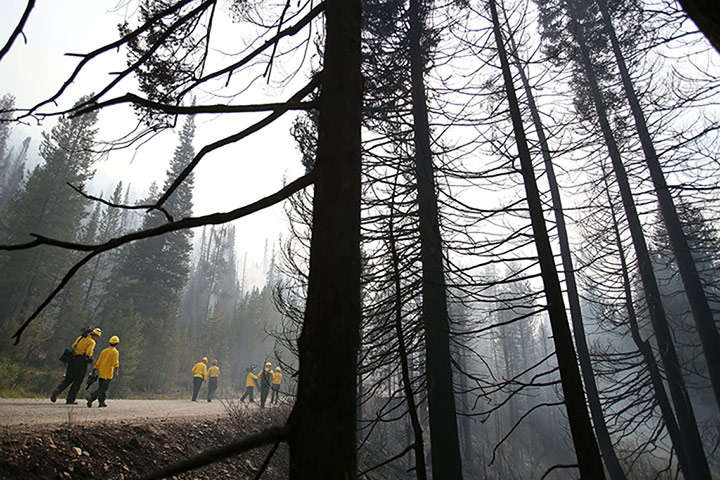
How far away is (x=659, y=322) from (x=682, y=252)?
1.89m

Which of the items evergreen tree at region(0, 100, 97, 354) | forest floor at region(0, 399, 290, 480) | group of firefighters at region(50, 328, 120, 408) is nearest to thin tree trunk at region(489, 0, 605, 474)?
forest floor at region(0, 399, 290, 480)

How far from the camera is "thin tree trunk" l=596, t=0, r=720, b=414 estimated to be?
7641mm

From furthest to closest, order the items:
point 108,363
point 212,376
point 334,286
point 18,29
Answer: point 212,376, point 108,363, point 18,29, point 334,286

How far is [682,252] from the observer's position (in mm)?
8398

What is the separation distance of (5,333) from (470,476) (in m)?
27.0

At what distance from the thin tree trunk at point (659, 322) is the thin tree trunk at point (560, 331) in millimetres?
3972

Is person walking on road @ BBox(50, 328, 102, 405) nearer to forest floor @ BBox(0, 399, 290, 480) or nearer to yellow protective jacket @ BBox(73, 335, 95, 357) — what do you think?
yellow protective jacket @ BBox(73, 335, 95, 357)

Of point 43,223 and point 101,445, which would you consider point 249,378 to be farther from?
point 43,223

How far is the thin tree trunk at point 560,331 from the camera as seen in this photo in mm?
2480

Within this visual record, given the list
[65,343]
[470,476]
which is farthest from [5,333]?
[470,476]

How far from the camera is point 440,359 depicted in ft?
15.5

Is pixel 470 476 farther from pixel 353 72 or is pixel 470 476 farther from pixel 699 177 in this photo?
pixel 353 72

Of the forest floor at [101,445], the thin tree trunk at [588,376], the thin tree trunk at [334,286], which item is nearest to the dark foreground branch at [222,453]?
the thin tree trunk at [334,286]

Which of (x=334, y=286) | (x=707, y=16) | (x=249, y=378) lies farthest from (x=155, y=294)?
(x=707, y=16)
